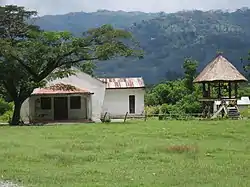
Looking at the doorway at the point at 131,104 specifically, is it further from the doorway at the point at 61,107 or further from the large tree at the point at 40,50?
the large tree at the point at 40,50

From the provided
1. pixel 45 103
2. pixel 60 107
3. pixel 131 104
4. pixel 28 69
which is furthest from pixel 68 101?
pixel 28 69

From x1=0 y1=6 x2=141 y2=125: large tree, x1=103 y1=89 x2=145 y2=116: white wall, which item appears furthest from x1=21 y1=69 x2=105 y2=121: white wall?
x1=0 y1=6 x2=141 y2=125: large tree

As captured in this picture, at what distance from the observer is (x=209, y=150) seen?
19812 mm

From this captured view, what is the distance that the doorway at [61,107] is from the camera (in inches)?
1843

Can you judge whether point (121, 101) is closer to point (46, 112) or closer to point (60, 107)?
point (60, 107)

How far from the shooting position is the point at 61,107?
154 ft

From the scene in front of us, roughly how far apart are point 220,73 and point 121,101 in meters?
12.3

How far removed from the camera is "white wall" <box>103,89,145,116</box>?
51750 mm

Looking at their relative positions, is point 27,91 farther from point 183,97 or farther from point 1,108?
point 183,97

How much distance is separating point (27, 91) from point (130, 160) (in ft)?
69.1

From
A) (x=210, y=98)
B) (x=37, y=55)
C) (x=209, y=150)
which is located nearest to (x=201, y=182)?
(x=209, y=150)

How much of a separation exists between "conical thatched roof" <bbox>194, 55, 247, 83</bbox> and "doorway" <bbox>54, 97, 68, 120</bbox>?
1137 cm

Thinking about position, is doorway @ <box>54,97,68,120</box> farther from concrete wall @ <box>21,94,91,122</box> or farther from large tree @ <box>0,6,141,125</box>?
large tree @ <box>0,6,141,125</box>

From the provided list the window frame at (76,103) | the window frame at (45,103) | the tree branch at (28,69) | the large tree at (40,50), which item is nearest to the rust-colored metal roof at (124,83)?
the window frame at (76,103)
